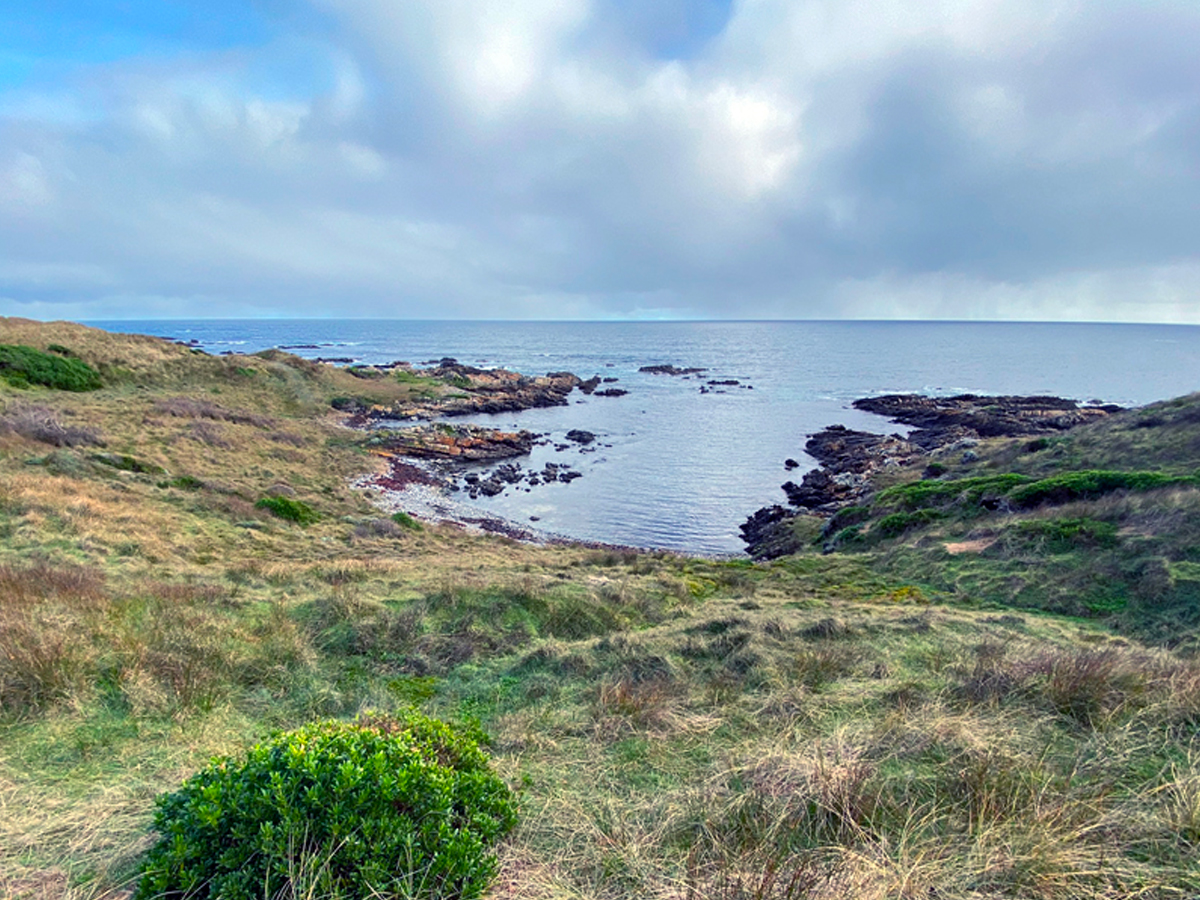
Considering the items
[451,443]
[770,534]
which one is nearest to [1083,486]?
[770,534]

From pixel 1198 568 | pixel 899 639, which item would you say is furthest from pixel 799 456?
pixel 899 639

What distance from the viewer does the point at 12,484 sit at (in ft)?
45.8

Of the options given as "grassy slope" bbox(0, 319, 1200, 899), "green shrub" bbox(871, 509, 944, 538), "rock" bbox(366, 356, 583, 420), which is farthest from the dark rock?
"rock" bbox(366, 356, 583, 420)

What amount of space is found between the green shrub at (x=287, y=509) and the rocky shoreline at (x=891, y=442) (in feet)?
57.5

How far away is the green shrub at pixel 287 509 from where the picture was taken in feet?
65.6

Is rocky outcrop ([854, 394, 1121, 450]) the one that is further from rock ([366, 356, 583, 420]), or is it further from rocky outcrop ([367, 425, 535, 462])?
rock ([366, 356, 583, 420])

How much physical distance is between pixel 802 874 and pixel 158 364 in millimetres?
53350

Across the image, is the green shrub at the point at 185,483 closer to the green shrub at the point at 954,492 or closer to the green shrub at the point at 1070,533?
the green shrub at the point at 954,492

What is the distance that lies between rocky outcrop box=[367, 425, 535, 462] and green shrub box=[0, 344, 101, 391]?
16.5m

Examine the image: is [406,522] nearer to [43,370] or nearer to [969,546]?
[969,546]

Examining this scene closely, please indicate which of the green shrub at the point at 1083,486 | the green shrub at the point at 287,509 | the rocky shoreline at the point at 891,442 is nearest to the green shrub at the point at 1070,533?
the green shrub at the point at 1083,486

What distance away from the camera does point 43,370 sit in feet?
109

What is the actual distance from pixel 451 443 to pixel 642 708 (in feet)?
122

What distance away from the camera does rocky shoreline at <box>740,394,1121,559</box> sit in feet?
95.6
